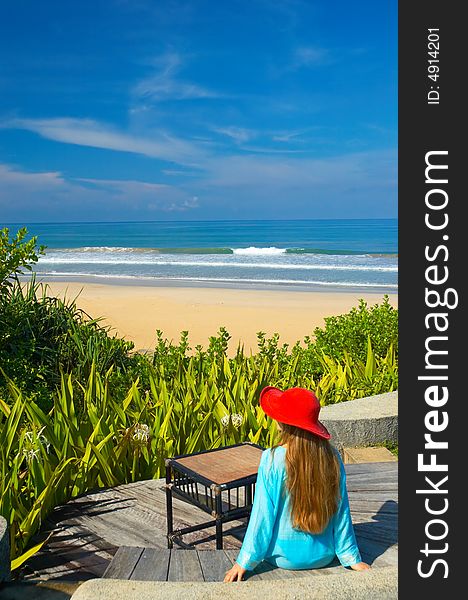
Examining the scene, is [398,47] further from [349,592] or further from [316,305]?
[316,305]

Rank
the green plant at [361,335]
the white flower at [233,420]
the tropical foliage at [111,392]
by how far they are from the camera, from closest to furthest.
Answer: the tropical foliage at [111,392] < the white flower at [233,420] < the green plant at [361,335]

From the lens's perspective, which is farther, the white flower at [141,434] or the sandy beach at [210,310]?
the sandy beach at [210,310]

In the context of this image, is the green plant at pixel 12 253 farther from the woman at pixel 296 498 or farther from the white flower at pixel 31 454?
the woman at pixel 296 498

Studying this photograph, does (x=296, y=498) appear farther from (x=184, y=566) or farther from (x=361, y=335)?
(x=361, y=335)

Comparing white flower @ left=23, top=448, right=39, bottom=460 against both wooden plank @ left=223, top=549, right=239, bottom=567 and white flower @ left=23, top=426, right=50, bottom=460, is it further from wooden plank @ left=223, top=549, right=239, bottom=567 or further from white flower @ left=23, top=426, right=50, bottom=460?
wooden plank @ left=223, top=549, right=239, bottom=567

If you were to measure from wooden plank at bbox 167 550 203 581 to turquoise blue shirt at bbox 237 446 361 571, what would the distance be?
223 millimetres

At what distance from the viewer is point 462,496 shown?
159 cm

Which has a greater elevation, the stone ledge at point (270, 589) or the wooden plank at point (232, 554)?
the stone ledge at point (270, 589)

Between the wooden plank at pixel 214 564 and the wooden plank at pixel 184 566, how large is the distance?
2 centimetres

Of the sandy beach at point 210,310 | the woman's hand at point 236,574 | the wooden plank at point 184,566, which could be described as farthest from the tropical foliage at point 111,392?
the sandy beach at point 210,310

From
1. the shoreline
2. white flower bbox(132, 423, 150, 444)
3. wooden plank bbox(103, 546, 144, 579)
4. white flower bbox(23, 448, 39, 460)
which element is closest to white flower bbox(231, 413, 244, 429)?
white flower bbox(132, 423, 150, 444)

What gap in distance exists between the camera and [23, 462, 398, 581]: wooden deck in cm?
320

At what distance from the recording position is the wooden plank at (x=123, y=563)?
2.71 meters

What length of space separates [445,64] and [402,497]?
104 centimetres
